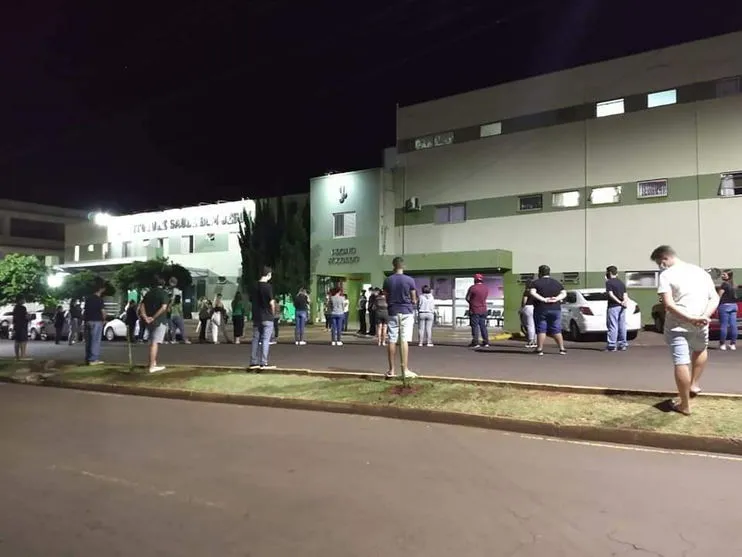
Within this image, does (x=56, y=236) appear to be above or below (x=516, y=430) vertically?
above

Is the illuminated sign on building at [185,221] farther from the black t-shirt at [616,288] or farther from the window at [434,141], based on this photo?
the black t-shirt at [616,288]

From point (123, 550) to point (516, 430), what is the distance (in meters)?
4.65

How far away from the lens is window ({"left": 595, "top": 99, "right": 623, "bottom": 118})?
24.7 m

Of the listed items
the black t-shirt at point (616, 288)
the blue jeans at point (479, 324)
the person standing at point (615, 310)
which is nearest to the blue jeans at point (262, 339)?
the blue jeans at point (479, 324)

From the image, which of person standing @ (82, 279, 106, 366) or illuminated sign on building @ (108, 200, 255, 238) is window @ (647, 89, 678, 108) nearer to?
person standing @ (82, 279, 106, 366)

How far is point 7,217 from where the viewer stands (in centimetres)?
6669

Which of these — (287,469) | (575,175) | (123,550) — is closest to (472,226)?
(575,175)

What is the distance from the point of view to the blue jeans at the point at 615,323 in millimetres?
13508

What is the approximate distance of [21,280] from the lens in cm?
4041

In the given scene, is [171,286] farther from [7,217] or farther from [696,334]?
Answer: [7,217]

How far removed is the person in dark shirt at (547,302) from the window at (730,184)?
44.4ft

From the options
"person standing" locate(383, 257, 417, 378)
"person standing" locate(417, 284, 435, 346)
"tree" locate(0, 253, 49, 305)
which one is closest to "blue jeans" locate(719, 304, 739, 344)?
"person standing" locate(417, 284, 435, 346)

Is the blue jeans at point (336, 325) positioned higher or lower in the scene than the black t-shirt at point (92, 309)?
lower

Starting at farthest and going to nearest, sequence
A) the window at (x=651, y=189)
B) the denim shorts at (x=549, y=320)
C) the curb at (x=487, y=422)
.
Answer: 1. the window at (x=651, y=189)
2. the denim shorts at (x=549, y=320)
3. the curb at (x=487, y=422)
